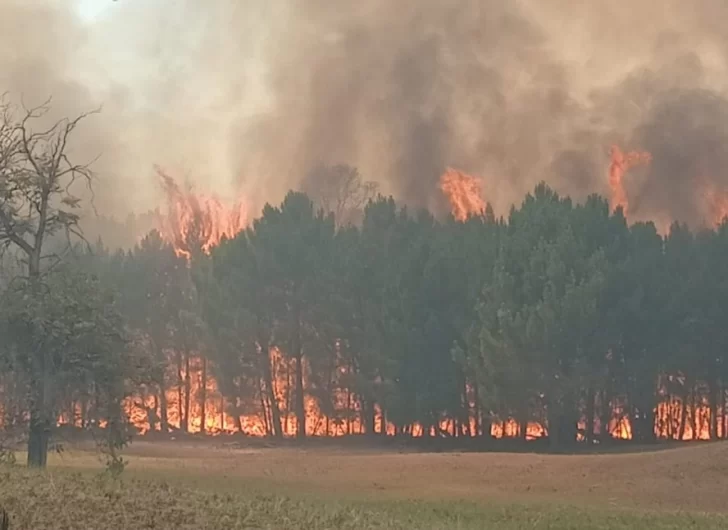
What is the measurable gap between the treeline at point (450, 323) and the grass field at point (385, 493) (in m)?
12.7

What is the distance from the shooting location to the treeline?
4934cm

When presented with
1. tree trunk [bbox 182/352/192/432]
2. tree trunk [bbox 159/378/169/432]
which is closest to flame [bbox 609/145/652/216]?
tree trunk [bbox 182/352/192/432]

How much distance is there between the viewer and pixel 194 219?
2987 inches

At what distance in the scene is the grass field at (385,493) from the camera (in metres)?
11.7

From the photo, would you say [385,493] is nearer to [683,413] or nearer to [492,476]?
[492,476]

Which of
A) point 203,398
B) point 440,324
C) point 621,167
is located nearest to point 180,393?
point 203,398

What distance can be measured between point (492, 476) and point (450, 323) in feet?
77.4

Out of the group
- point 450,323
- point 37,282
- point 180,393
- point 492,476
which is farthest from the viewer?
point 180,393

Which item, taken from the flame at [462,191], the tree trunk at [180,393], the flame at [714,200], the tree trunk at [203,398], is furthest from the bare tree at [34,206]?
the flame at [714,200]

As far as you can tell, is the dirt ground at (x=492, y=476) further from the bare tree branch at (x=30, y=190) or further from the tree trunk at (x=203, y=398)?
the tree trunk at (x=203, y=398)

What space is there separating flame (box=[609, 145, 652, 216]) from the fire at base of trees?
1577cm

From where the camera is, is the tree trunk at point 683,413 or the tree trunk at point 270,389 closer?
the tree trunk at point 683,413

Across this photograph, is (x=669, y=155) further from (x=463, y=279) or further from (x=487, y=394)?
(x=487, y=394)

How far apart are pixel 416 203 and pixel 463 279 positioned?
27.6 meters
